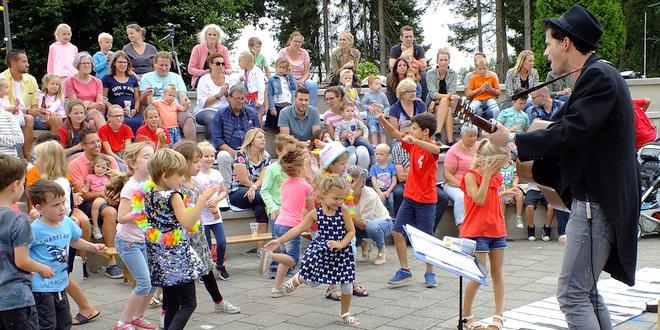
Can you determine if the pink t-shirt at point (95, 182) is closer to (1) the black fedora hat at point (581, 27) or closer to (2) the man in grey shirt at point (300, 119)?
(2) the man in grey shirt at point (300, 119)

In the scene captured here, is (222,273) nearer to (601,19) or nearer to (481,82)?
(481,82)

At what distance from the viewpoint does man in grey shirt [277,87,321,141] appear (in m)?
10.8

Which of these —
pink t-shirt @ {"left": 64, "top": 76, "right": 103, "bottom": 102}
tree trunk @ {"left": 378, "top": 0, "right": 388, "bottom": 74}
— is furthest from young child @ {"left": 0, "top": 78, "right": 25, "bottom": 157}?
tree trunk @ {"left": 378, "top": 0, "right": 388, "bottom": 74}

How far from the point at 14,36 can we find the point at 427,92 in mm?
17526

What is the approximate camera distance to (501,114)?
12.3 metres

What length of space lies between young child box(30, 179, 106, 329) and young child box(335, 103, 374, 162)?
5981 millimetres

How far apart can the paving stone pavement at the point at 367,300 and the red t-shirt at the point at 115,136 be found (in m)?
1.84

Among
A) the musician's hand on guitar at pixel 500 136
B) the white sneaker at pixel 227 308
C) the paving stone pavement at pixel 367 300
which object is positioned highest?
the musician's hand on guitar at pixel 500 136

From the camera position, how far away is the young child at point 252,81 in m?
11.4

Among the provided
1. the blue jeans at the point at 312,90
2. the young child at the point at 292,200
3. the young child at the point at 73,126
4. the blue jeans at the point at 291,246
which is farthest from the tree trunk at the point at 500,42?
the blue jeans at the point at 291,246

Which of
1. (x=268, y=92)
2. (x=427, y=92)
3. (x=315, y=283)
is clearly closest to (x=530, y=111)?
(x=427, y=92)

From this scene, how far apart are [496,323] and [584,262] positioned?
199 centimetres

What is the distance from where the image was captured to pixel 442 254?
4.65 metres

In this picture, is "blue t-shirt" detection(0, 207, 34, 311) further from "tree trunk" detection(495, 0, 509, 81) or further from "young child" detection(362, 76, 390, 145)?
"tree trunk" detection(495, 0, 509, 81)
